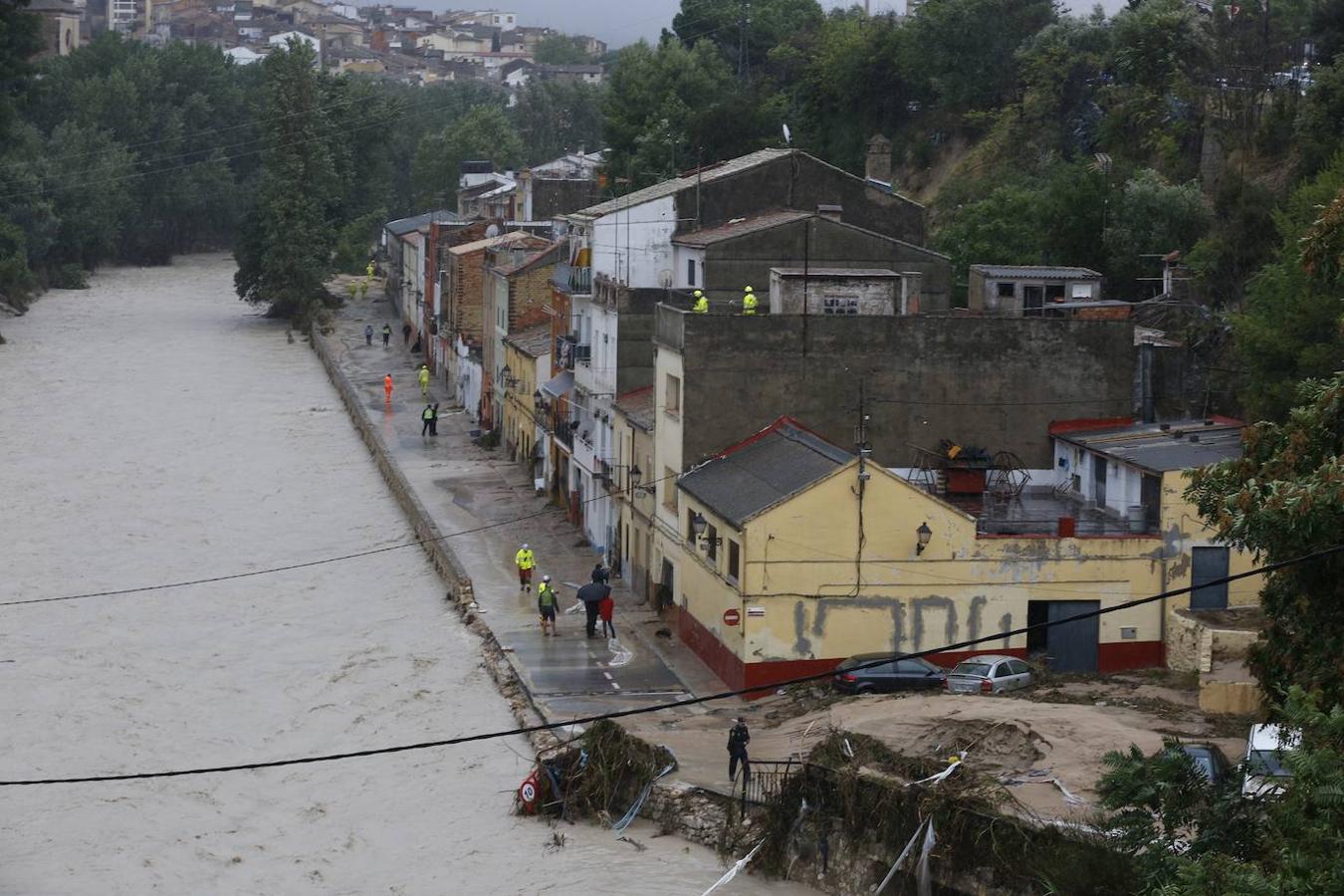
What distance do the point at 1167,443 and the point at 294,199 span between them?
66261 mm

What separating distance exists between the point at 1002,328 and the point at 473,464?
22.9 m

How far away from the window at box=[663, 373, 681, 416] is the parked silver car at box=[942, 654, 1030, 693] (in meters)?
8.59

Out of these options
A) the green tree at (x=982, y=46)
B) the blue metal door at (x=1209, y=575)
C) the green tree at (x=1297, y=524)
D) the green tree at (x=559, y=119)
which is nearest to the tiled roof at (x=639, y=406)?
the blue metal door at (x=1209, y=575)

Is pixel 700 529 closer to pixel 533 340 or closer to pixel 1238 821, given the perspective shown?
pixel 1238 821

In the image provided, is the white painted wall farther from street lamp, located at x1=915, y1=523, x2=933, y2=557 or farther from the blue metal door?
the blue metal door

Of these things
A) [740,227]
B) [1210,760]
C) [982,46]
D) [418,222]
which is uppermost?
[982,46]

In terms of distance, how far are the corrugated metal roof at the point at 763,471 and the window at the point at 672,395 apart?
1433 mm

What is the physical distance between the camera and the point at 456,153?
13688 centimetres

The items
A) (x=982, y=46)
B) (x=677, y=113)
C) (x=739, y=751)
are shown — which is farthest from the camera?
(x=677, y=113)

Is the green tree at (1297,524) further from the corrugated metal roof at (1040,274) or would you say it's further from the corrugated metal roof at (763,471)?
the corrugated metal roof at (1040,274)

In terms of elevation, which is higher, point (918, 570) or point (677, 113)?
point (677, 113)

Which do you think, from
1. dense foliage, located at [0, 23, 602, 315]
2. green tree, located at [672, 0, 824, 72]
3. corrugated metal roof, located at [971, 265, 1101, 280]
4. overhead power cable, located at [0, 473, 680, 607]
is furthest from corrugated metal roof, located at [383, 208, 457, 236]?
corrugated metal roof, located at [971, 265, 1101, 280]

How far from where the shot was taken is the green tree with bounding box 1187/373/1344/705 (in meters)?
21.1

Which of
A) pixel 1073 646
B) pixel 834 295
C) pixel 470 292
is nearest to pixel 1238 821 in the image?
pixel 1073 646
